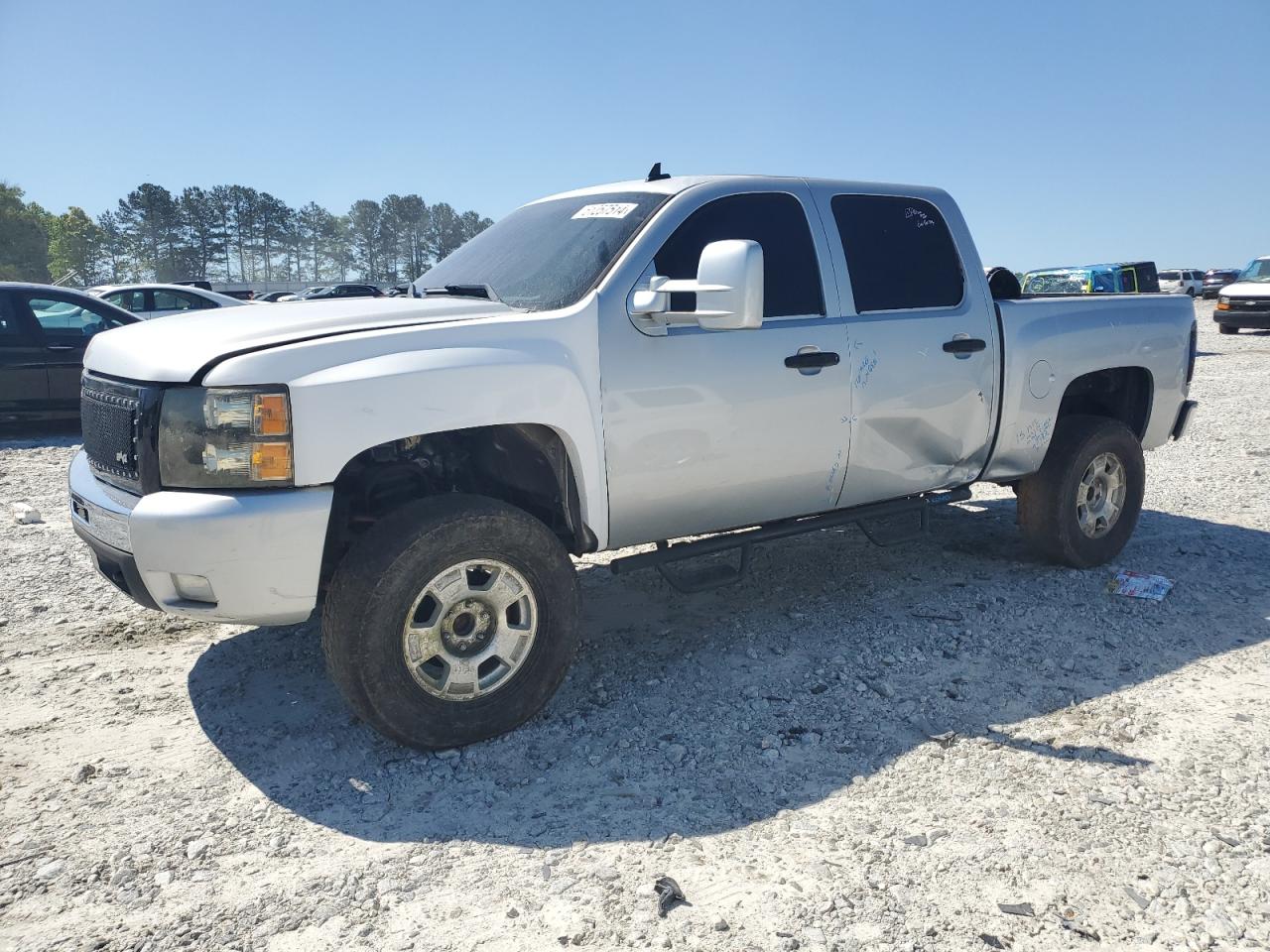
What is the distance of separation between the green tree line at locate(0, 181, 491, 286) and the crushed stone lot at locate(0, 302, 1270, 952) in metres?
90.1

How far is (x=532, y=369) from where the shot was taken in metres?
3.30

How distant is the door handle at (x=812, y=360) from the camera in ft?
12.9

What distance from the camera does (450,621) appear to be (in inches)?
129

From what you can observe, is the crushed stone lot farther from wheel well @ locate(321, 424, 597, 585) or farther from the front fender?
the front fender

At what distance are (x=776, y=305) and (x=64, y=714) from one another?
3285 millimetres

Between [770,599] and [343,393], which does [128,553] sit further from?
→ [770,599]

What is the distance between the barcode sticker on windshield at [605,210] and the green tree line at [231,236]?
89.7 meters

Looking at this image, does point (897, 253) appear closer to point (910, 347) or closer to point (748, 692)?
point (910, 347)

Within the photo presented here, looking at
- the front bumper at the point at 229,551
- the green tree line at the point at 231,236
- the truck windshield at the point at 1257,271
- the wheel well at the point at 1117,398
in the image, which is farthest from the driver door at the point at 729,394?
the green tree line at the point at 231,236

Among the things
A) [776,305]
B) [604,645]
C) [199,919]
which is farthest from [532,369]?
[199,919]

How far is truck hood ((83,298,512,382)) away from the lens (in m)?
3.03

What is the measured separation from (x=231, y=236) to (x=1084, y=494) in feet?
380

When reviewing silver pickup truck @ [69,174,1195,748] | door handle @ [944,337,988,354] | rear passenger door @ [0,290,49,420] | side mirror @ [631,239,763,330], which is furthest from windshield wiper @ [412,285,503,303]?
rear passenger door @ [0,290,49,420]

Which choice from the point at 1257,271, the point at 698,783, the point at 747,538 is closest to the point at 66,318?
the point at 747,538
